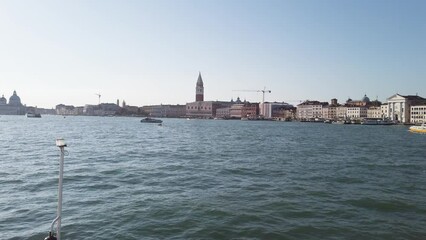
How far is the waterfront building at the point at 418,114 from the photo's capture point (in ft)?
450

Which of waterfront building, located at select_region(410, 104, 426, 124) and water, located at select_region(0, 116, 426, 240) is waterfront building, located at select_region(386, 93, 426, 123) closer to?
waterfront building, located at select_region(410, 104, 426, 124)

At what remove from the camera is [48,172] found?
67.7 ft

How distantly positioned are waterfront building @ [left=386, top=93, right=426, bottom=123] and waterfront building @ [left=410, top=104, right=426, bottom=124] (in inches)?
117

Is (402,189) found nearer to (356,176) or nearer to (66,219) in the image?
(356,176)

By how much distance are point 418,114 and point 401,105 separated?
1018 centimetres

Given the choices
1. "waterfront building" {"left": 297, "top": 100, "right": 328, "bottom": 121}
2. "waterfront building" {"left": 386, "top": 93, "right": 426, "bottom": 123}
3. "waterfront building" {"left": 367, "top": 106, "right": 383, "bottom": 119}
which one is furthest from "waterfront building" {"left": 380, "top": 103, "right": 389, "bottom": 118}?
"waterfront building" {"left": 297, "top": 100, "right": 328, "bottom": 121}

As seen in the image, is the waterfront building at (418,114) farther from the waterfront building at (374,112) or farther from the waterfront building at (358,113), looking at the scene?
the waterfront building at (358,113)

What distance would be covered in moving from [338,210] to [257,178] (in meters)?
6.43

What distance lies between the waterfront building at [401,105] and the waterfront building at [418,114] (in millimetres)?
2961

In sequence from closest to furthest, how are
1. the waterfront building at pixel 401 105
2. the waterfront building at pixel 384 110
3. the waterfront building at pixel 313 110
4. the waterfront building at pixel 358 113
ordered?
1. the waterfront building at pixel 401 105
2. the waterfront building at pixel 384 110
3. the waterfront building at pixel 358 113
4. the waterfront building at pixel 313 110

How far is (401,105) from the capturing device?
150250 mm

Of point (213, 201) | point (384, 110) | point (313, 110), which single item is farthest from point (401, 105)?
point (213, 201)

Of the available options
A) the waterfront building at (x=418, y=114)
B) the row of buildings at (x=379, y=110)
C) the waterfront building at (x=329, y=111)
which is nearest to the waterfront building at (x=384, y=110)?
the row of buildings at (x=379, y=110)

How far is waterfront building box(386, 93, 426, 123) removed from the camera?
148 m
